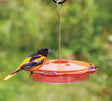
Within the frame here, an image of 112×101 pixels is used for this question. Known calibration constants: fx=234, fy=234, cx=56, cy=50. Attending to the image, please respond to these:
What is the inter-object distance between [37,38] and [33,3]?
853 millimetres

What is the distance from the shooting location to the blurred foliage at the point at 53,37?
5.30m

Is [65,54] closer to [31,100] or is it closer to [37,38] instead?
[37,38]

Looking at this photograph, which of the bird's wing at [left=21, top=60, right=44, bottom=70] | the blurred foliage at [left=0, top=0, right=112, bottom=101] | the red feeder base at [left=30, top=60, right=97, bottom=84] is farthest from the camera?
the blurred foliage at [left=0, top=0, right=112, bottom=101]

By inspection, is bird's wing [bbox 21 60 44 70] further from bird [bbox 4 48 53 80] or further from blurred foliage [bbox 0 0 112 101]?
blurred foliage [bbox 0 0 112 101]

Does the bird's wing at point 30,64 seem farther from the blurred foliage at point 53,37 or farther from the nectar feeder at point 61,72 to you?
the blurred foliage at point 53,37

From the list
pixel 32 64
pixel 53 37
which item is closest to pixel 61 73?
pixel 32 64

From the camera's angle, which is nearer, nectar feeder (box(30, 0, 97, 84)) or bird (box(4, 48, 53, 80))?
nectar feeder (box(30, 0, 97, 84))

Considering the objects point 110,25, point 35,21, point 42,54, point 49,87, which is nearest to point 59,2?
point 42,54

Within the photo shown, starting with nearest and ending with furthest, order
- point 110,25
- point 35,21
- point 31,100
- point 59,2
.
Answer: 1. point 59,2
2. point 31,100
3. point 35,21
4. point 110,25

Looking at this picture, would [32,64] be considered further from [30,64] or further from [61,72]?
[61,72]

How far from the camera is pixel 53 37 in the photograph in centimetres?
626

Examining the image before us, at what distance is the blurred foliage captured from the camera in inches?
209

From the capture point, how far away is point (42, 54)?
2678mm

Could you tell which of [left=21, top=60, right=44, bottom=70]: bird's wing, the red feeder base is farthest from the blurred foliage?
[left=21, top=60, right=44, bottom=70]: bird's wing
